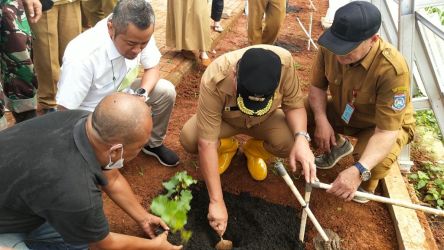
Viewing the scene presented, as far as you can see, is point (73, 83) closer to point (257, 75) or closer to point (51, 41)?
point (51, 41)

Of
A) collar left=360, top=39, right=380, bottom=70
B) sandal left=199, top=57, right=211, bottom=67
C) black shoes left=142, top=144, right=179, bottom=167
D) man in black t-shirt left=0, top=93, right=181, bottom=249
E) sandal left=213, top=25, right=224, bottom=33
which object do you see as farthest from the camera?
sandal left=213, top=25, right=224, bottom=33

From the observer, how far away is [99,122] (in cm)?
179

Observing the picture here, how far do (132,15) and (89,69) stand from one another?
1.69 feet

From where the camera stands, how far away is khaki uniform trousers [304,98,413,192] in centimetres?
310

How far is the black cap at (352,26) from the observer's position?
101 inches

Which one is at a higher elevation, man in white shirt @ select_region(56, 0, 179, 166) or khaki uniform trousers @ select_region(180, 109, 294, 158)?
man in white shirt @ select_region(56, 0, 179, 166)

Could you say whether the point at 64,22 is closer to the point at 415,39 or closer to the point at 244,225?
the point at 244,225

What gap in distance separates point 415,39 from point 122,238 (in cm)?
282

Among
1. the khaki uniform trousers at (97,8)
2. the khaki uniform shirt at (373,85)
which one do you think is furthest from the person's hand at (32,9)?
the khaki uniform shirt at (373,85)

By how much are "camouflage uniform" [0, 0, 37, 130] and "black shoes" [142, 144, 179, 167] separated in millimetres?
1057

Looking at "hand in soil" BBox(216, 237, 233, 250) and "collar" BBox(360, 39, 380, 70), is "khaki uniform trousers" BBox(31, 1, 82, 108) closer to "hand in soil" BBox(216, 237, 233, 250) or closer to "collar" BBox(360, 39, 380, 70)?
"hand in soil" BBox(216, 237, 233, 250)

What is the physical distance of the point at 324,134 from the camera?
10.7ft

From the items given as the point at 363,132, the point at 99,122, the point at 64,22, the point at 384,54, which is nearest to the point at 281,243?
the point at 363,132

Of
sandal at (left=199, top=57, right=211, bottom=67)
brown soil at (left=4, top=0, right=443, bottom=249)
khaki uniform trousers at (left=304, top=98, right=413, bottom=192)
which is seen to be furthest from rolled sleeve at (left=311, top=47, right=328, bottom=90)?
sandal at (left=199, top=57, right=211, bottom=67)
